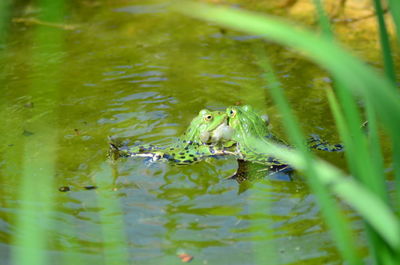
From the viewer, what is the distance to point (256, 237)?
144 inches

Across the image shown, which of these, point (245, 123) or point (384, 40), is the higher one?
point (384, 40)

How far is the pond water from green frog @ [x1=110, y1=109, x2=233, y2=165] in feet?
0.30

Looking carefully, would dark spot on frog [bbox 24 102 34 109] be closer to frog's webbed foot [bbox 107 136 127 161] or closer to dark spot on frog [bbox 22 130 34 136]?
dark spot on frog [bbox 22 130 34 136]

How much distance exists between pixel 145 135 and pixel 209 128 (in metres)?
0.65

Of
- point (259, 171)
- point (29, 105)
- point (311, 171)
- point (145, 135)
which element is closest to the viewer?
point (311, 171)

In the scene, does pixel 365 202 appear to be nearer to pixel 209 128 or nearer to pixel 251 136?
pixel 251 136

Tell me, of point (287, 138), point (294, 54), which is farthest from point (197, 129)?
point (294, 54)

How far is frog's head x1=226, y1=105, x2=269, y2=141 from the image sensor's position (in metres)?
4.71

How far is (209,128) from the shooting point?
4840 millimetres

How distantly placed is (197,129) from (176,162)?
0.38 metres

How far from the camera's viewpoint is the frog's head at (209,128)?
4840 millimetres

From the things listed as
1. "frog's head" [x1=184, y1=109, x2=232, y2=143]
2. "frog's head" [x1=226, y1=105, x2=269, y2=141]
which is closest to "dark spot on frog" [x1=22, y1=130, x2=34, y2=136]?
"frog's head" [x1=184, y1=109, x2=232, y2=143]

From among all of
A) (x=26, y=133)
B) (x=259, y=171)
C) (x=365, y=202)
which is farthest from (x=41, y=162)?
(x=365, y=202)

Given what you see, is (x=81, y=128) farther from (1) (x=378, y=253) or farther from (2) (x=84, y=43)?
(1) (x=378, y=253)
